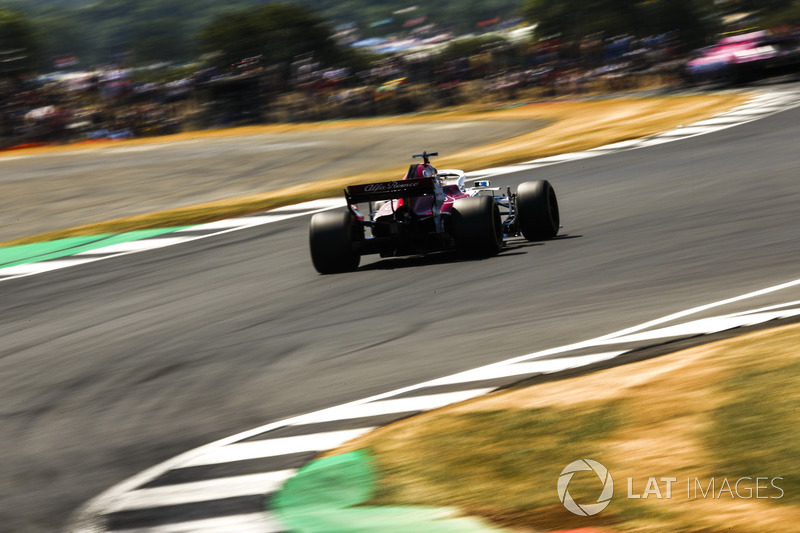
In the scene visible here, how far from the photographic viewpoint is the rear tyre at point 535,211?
10.6 m

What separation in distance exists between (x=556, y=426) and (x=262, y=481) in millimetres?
1406

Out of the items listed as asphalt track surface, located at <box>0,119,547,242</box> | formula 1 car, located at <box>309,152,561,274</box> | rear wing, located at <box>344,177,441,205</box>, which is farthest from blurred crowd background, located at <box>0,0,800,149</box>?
rear wing, located at <box>344,177,441,205</box>

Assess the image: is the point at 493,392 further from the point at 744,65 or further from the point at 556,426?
the point at 744,65

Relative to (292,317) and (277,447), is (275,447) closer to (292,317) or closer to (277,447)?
(277,447)

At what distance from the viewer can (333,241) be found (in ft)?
33.3

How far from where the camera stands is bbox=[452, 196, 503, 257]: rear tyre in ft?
32.0

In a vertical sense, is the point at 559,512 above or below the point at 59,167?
below

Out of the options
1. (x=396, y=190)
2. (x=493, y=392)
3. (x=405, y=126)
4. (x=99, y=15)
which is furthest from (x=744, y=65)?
(x=99, y=15)

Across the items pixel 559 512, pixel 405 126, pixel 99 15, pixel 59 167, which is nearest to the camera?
pixel 559 512

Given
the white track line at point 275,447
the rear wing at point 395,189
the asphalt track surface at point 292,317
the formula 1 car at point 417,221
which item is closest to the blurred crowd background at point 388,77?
the asphalt track surface at point 292,317

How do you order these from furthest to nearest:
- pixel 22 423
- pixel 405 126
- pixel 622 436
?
1. pixel 405 126
2. pixel 22 423
3. pixel 622 436

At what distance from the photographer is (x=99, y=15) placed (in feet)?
513

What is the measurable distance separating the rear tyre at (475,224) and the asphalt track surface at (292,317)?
0.18 metres

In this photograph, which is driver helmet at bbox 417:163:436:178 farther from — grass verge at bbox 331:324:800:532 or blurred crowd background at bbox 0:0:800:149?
blurred crowd background at bbox 0:0:800:149
